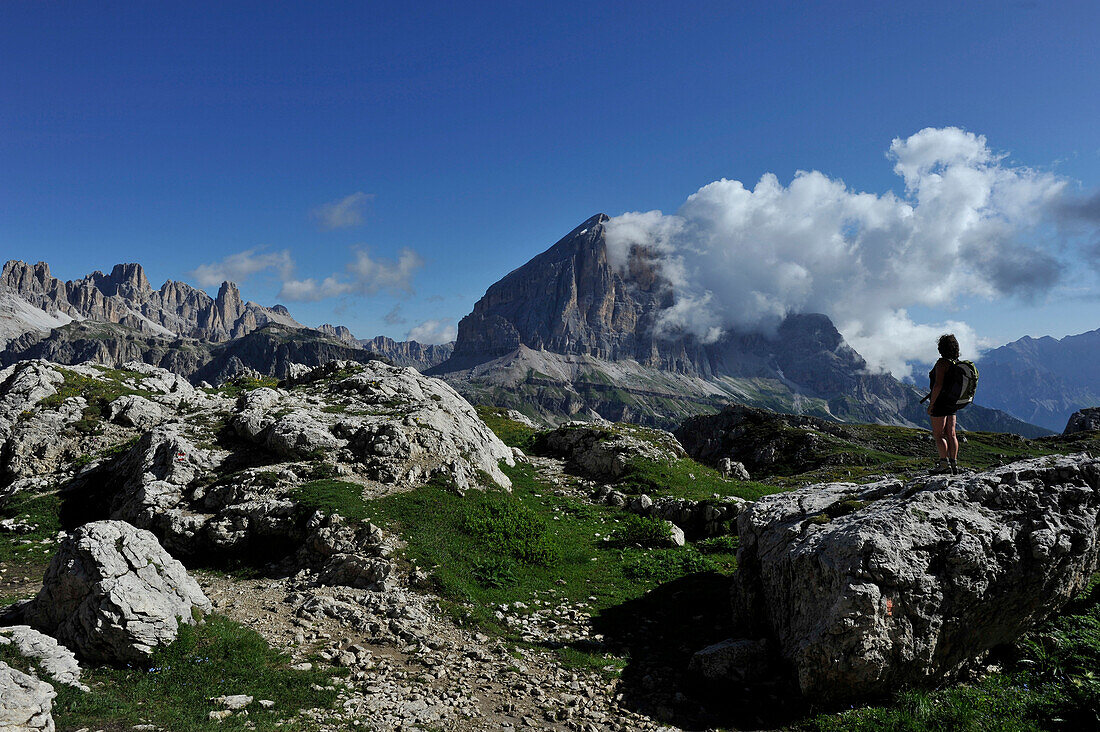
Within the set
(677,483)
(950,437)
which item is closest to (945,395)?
(950,437)

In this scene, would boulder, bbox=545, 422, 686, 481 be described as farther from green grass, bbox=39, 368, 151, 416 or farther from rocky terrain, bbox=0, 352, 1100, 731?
green grass, bbox=39, 368, 151, 416

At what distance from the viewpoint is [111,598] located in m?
14.2

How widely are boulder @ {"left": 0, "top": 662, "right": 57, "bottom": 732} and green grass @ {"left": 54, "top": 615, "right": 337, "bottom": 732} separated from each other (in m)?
0.46

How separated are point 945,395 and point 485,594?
17.5 meters

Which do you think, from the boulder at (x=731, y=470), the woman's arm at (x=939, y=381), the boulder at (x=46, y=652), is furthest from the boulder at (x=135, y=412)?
the boulder at (x=731, y=470)

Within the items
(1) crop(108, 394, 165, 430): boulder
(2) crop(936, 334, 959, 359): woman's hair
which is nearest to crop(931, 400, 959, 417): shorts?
(2) crop(936, 334, 959, 359): woman's hair

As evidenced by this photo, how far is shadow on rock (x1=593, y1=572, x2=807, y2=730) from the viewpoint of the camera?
13.5 metres

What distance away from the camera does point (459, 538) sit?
2386 centimetres

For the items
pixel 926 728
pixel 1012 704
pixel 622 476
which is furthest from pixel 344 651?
pixel 622 476

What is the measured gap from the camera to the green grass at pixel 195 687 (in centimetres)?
1152

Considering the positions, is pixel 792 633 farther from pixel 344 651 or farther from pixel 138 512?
pixel 138 512

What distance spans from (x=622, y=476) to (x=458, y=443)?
14.5 meters

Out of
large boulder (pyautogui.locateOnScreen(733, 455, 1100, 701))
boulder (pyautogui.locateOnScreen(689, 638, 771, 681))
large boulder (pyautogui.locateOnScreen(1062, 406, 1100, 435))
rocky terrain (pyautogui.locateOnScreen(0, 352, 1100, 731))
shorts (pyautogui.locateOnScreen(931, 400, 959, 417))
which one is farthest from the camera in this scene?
large boulder (pyautogui.locateOnScreen(1062, 406, 1100, 435))

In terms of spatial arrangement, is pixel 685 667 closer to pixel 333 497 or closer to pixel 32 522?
pixel 333 497
